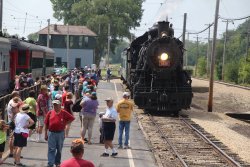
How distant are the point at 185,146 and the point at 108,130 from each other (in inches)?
148

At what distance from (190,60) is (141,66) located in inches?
6893

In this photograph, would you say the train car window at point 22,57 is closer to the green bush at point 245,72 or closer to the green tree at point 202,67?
the green bush at point 245,72

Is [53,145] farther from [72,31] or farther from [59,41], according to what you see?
[59,41]

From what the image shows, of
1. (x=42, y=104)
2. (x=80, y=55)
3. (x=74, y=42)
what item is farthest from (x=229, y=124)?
(x=74, y=42)

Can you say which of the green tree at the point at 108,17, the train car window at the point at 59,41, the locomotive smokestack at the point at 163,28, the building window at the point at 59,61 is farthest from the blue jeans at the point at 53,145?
the green tree at the point at 108,17

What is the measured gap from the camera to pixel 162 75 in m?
24.6

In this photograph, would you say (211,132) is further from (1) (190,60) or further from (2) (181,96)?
(1) (190,60)

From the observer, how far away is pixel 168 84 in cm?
2486

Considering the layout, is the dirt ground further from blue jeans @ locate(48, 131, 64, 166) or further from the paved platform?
blue jeans @ locate(48, 131, 64, 166)

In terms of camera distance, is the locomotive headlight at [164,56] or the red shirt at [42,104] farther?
the locomotive headlight at [164,56]

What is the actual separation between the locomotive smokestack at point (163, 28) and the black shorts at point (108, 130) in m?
11.3

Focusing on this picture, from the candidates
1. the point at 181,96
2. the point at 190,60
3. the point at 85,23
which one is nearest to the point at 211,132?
the point at 181,96

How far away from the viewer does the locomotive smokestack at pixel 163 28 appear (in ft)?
80.6

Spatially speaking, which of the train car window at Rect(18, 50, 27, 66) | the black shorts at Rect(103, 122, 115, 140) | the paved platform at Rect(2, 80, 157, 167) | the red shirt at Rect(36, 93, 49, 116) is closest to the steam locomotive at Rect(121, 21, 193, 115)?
the paved platform at Rect(2, 80, 157, 167)
